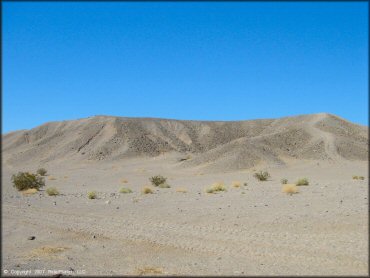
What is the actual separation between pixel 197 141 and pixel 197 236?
85055mm

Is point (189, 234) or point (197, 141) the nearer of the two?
point (189, 234)

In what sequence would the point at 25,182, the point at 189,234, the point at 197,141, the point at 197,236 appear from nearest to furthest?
1. the point at 197,236
2. the point at 189,234
3. the point at 25,182
4. the point at 197,141

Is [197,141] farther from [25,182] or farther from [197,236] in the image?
[197,236]

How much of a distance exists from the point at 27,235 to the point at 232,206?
30.1 ft

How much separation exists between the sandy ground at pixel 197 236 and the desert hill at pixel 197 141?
37880 mm

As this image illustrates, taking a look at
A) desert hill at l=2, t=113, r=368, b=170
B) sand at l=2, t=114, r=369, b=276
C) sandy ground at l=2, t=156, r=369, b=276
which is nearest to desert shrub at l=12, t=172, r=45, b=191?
sand at l=2, t=114, r=369, b=276

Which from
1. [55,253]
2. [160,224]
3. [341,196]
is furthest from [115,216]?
[341,196]

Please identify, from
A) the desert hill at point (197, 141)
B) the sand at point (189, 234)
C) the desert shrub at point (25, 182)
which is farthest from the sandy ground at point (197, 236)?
the desert hill at point (197, 141)

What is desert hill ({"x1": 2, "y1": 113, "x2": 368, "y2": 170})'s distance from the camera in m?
67.4

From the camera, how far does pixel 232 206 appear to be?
2244 centimetres

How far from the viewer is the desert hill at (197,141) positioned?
67.4 meters

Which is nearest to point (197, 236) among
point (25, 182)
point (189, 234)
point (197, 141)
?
point (189, 234)

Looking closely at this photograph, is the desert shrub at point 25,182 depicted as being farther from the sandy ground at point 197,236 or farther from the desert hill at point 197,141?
the desert hill at point 197,141

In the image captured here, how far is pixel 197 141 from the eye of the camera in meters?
101
